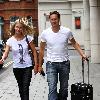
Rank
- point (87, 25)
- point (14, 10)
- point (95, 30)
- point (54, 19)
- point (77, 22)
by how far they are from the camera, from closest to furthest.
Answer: point (54, 19)
point (95, 30)
point (87, 25)
point (77, 22)
point (14, 10)

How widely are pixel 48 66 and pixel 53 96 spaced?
0.55 metres

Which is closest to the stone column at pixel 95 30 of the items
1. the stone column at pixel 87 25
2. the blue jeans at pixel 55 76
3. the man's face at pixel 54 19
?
the stone column at pixel 87 25

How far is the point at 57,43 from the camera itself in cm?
866

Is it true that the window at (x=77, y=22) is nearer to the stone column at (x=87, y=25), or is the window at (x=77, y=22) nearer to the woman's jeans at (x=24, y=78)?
the stone column at (x=87, y=25)

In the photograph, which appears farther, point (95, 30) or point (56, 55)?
point (95, 30)

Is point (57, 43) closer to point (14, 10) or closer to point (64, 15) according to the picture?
point (64, 15)

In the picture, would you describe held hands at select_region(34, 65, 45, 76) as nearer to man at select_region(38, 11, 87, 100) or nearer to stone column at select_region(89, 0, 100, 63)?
man at select_region(38, 11, 87, 100)

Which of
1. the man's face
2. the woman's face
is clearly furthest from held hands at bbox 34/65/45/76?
the man's face

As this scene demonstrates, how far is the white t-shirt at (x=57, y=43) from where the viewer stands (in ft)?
28.4

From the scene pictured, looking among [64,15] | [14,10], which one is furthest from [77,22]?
[14,10]

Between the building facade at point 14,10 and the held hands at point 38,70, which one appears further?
the building facade at point 14,10

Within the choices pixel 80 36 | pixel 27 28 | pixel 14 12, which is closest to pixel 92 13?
pixel 27 28

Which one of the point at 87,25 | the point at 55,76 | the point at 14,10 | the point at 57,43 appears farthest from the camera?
the point at 14,10

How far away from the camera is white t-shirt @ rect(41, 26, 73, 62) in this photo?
8656mm
